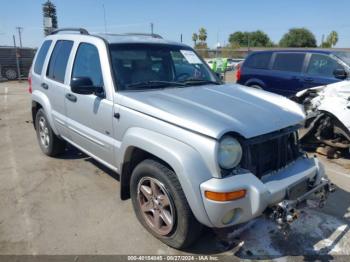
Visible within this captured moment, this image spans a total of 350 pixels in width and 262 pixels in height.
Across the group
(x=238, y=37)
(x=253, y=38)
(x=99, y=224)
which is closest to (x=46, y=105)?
(x=99, y=224)

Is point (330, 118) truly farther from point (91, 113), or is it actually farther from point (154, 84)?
point (91, 113)

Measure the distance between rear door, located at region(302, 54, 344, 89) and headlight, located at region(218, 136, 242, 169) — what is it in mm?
5847

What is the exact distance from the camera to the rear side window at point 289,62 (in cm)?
826

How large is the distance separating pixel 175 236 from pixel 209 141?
1026mm

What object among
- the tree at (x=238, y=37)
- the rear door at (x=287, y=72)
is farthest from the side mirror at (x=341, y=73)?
the tree at (x=238, y=37)

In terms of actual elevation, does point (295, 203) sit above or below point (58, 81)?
below

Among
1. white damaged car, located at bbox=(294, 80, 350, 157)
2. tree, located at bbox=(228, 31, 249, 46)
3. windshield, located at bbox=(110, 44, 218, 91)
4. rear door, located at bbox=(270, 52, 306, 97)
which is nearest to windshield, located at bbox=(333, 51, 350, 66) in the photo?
rear door, located at bbox=(270, 52, 306, 97)

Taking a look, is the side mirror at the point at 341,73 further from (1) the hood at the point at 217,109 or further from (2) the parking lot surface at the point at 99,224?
(1) the hood at the point at 217,109

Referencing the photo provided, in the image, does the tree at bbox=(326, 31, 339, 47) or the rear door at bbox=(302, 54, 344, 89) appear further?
the tree at bbox=(326, 31, 339, 47)

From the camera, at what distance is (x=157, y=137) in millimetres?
2822

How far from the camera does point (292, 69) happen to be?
839cm

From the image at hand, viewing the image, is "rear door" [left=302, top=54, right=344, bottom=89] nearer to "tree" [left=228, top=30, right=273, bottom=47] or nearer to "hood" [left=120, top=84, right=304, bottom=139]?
"hood" [left=120, top=84, right=304, bottom=139]

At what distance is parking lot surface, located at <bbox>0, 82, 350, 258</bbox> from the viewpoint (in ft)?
10.2

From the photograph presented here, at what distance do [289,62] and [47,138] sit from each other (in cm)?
623
